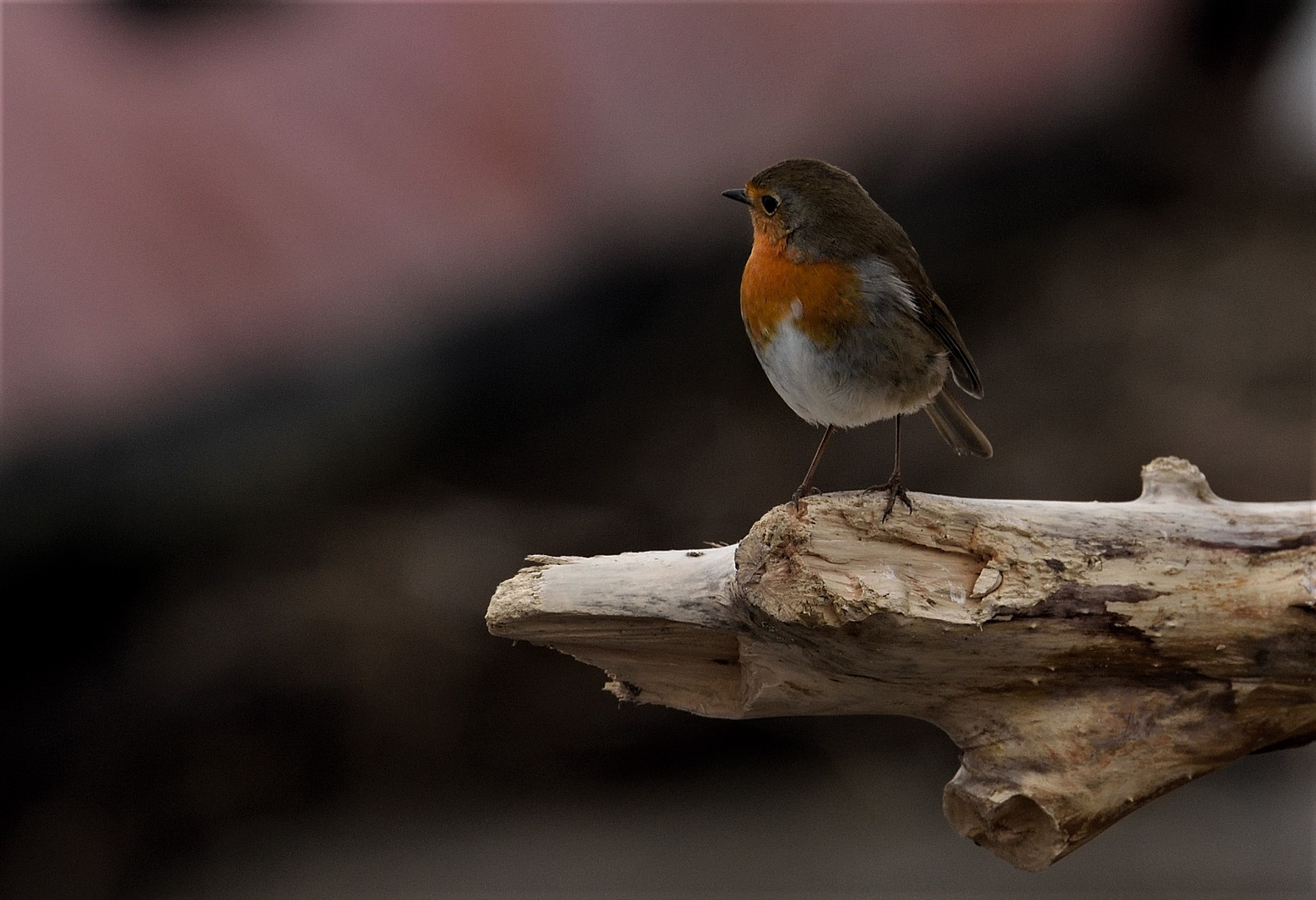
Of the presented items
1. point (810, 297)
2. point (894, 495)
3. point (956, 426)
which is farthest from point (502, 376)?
point (894, 495)

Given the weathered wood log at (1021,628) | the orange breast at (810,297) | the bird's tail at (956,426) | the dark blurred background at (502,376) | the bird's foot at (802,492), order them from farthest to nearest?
1. the dark blurred background at (502,376)
2. the bird's tail at (956,426)
3. the orange breast at (810,297)
4. the bird's foot at (802,492)
5. the weathered wood log at (1021,628)

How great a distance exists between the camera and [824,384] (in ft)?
7.71

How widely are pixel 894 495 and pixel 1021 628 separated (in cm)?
33

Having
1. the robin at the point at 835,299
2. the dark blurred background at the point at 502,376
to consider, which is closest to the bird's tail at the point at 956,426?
the robin at the point at 835,299

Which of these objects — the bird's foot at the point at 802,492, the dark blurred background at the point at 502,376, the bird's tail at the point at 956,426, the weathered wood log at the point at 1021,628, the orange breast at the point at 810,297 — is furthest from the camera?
the dark blurred background at the point at 502,376

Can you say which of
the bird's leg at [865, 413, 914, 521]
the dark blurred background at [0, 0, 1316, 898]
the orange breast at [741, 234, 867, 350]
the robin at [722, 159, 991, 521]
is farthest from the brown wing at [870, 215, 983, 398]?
the dark blurred background at [0, 0, 1316, 898]

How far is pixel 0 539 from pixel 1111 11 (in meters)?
4.65

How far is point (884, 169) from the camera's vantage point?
14.2 feet

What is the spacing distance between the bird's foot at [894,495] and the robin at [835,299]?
0.08 metres

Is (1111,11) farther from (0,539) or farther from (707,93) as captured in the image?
(0,539)

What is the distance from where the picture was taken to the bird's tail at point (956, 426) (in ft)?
8.86

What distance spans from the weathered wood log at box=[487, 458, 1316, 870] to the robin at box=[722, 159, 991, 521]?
28 cm

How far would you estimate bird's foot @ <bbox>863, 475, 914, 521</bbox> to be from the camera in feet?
6.88

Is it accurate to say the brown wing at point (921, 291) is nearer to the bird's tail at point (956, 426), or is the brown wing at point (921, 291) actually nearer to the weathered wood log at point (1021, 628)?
the bird's tail at point (956, 426)
